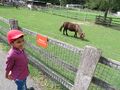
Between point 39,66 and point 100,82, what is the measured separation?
2782 mm

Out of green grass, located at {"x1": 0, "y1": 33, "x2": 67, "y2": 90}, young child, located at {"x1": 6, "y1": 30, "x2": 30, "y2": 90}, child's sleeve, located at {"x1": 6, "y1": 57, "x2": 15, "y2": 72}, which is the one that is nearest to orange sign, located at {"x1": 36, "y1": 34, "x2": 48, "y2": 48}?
green grass, located at {"x1": 0, "y1": 33, "x2": 67, "y2": 90}

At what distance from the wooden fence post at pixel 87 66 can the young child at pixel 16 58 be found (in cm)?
96

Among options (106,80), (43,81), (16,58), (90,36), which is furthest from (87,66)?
(90,36)

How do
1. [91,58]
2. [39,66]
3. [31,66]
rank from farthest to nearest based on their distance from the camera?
[31,66] → [39,66] → [91,58]

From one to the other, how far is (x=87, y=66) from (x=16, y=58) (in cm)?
117

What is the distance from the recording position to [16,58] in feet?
14.2

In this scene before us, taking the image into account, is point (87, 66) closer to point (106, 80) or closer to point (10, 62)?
point (10, 62)

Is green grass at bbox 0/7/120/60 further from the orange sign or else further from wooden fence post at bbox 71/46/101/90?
wooden fence post at bbox 71/46/101/90

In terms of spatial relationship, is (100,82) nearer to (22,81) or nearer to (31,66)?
(22,81)

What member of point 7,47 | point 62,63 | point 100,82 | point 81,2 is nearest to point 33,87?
point 62,63

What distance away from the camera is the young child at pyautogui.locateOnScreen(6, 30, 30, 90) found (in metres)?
4.16

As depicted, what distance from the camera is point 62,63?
217 inches

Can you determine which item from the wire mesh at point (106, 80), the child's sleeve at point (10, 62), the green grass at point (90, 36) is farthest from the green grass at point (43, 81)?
the green grass at point (90, 36)

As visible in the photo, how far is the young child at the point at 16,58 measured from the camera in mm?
4160
